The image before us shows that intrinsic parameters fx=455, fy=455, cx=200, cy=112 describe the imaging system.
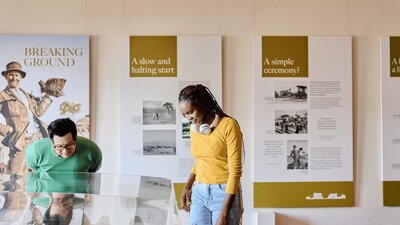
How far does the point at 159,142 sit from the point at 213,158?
1615mm

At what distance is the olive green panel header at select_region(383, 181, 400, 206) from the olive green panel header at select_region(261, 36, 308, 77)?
1.33 m

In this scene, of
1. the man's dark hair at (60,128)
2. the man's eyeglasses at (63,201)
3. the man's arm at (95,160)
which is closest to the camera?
the man's eyeglasses at (63,201)

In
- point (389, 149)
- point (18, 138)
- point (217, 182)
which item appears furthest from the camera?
point (389, 149)

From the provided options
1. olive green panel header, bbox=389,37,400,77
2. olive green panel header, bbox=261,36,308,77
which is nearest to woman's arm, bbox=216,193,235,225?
olive green panel header, bbox=261,36,308,77

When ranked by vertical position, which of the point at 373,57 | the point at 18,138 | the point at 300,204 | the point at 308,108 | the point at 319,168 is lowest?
the point at 300,204

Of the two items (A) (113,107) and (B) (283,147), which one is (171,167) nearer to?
(A) (113,107)

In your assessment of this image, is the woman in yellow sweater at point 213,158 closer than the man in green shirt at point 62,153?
Yes

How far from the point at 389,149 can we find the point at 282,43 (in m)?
1.46

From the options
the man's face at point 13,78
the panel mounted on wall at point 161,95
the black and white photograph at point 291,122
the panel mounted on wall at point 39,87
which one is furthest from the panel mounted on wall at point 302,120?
the man's face at point 13,78

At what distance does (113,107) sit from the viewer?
13.8 ft

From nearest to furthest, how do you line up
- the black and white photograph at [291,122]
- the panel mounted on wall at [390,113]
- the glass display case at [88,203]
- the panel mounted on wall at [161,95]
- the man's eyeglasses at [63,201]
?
the glass display case at [88,203]
the man's eyeglasses at [63,201]
the panel mounted on wall at [161,95]
the black and white photograph at [291,122]
the panel mounted on wall at [390,113]

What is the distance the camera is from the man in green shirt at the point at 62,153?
2.69 metres

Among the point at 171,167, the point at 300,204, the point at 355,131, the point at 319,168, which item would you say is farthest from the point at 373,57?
the point at 171,167

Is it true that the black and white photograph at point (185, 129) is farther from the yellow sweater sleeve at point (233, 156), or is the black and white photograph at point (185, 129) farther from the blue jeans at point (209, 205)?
the yellow sweater sleeve at point (233, 156)
